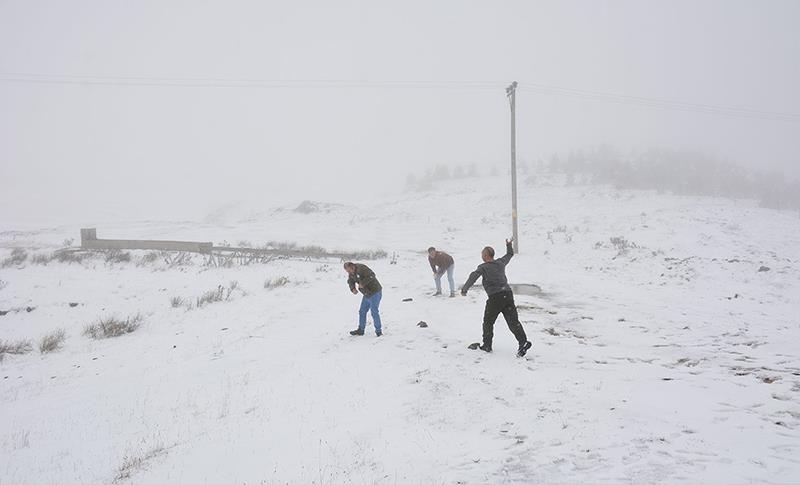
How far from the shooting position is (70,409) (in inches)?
293

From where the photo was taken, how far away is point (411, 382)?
23.5 ft

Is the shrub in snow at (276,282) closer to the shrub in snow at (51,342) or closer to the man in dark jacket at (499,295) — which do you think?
the shrub in snow at (51,342)

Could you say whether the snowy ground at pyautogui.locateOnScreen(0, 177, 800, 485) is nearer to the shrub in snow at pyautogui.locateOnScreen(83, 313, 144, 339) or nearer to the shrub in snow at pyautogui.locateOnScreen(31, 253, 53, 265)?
the shrub in snow at pyautogui.locateOnScreen(83, 313, 144, 339)

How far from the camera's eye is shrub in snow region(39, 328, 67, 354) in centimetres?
1105

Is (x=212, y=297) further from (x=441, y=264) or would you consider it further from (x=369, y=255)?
(x=369, y=255)

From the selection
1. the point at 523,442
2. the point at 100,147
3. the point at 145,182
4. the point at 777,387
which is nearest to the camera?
the point at 523,442

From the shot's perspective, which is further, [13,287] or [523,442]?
[13,287]

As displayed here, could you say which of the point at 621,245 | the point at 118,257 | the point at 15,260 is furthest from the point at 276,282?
the point at 621,245

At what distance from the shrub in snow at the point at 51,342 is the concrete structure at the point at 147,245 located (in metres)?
10.9

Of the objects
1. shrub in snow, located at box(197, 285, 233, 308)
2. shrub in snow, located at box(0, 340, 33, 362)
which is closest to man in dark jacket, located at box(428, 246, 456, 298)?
shrub in snow, located at box(197, 285, 233, 308)

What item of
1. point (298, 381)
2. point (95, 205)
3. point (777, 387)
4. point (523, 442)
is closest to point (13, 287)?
point (298, 381)

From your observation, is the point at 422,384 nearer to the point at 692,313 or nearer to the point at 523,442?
the point at 523,442

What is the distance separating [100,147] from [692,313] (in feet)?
595

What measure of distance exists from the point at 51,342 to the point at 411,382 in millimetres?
9899
